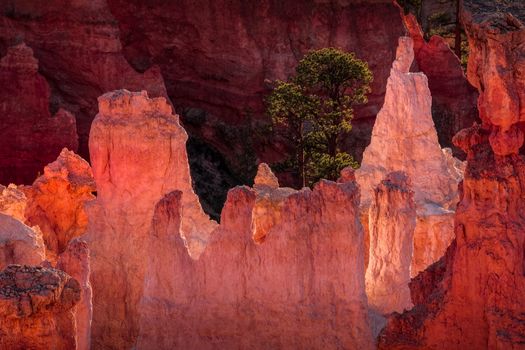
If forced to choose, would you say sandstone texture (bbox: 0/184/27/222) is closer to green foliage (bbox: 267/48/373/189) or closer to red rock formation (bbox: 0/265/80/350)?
red rock formation (bbox: 0/265/80/350)

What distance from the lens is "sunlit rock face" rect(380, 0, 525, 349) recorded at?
10.6 m

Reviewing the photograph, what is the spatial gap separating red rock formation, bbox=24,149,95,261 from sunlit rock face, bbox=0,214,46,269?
3.25m

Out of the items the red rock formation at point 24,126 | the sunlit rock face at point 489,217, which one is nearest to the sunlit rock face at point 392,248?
the sunlit rock face at point 489,217

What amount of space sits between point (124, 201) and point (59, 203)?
336 centimetres

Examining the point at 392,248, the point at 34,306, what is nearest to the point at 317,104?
the point at 392,248

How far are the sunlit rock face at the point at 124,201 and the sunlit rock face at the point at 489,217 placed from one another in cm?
576

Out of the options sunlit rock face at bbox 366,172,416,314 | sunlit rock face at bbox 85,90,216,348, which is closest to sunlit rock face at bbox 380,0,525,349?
sunlit rock face at bbox 366,172,416,314

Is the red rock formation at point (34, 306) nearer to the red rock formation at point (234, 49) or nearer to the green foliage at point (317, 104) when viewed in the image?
the green foliage at point (317, 104)

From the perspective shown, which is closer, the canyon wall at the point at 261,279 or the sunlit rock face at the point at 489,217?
the sunlit rock face at the point at 489,217

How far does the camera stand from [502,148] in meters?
10.8

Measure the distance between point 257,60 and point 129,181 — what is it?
1428 cm

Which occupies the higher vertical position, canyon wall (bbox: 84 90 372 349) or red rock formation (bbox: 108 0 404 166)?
red rock formation (bbox: 108 0 404 166)

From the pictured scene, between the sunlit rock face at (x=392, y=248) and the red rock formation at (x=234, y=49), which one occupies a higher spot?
the red rock formation at (x=234, y=49)

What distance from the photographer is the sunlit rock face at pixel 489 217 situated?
34.9ft
